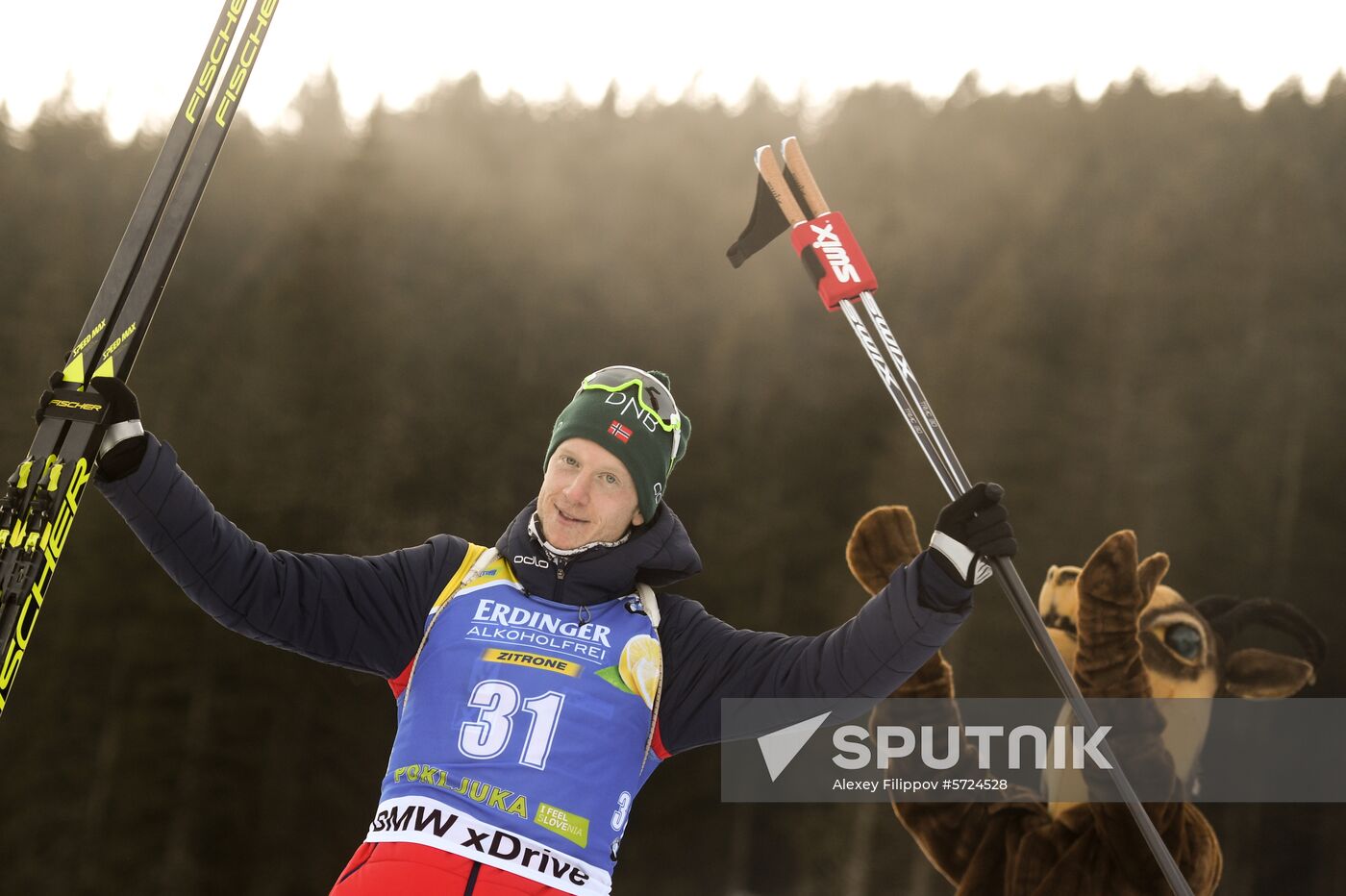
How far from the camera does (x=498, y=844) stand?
4.44 ft

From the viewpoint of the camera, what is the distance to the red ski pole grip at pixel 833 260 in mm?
1801

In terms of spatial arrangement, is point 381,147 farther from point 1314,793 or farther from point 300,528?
point 1314,793

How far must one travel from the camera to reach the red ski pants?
132cm

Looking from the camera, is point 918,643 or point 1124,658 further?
point 1124,658

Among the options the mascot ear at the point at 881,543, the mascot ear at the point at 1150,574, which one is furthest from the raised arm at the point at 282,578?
the mascot ear at the point at 1150,574

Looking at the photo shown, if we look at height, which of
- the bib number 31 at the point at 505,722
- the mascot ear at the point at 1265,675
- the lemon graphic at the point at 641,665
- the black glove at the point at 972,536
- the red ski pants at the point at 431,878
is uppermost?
the mascot ear at the point at 1265,675

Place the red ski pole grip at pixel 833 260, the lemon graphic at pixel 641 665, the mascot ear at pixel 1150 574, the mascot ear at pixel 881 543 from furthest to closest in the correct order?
1. the mascot ear at pixel 1150 574
2. the mascot ear at pixel 881 543
3. the red ski pole grip at pixel 833 260
4. the lemon graphic at pixel 641 665

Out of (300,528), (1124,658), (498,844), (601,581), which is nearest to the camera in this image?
(498,844)

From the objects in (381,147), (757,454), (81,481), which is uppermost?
(381,147)

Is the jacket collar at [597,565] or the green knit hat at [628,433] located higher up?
the green knit hat at [628,433]

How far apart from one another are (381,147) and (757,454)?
9.83ft

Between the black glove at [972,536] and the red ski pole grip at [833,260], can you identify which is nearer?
the black glove at [972,536]

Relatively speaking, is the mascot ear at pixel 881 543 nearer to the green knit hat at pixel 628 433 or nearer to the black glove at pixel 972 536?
the green knit hat at pixel 628 433

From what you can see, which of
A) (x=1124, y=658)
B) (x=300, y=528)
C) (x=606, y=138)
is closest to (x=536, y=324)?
(x=606, y=138)
